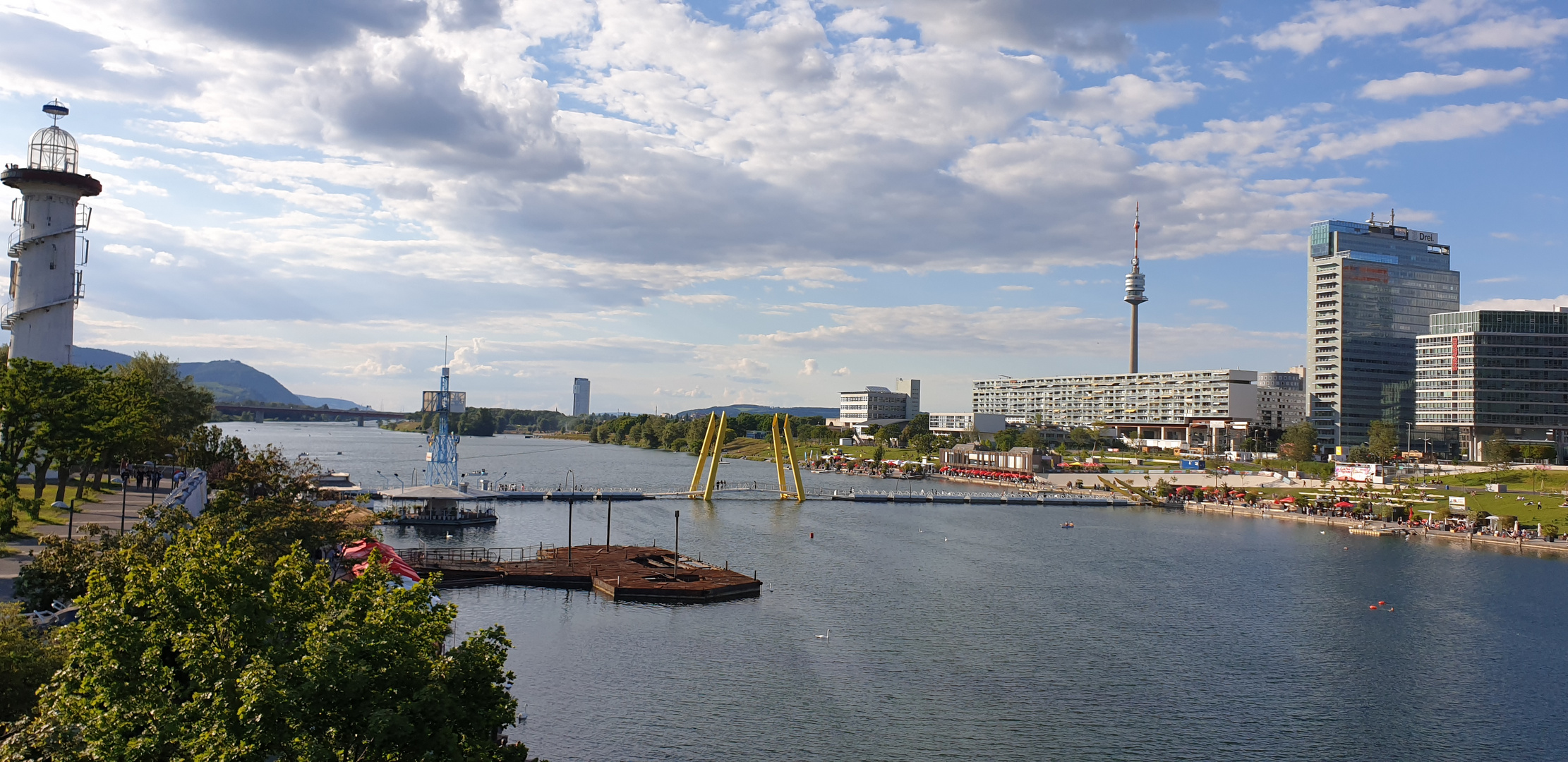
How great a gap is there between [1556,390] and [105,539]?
741 ft

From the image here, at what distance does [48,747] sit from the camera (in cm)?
1608

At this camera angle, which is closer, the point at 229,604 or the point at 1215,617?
the point at 229,604

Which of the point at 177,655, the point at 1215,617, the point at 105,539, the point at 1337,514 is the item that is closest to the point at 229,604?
the point at 177,655

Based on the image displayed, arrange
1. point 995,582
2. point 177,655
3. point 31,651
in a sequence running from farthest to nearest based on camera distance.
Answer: point 995,582, point 31,651, point 177,655

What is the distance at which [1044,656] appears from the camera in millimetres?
47188

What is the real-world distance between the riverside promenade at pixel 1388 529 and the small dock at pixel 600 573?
3127 inches

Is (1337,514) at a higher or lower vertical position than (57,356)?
lower

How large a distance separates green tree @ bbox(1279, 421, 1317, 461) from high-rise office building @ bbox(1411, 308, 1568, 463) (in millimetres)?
28276

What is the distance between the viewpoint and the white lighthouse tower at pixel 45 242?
197ft

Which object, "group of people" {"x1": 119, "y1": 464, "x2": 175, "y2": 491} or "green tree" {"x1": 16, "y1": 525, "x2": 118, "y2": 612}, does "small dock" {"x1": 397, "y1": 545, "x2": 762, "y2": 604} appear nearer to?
"group of people" {"x1": 119, "y1": 464, "x2": 175, "y2": 491}

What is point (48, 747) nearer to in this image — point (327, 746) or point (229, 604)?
point (229, 604)

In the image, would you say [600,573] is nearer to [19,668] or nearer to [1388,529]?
[19,668]

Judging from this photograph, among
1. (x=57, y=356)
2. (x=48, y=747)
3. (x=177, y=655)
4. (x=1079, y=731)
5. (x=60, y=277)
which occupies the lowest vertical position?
(x=1079, y=731)

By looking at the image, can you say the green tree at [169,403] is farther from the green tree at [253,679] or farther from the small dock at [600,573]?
the green tree at [253,679]
